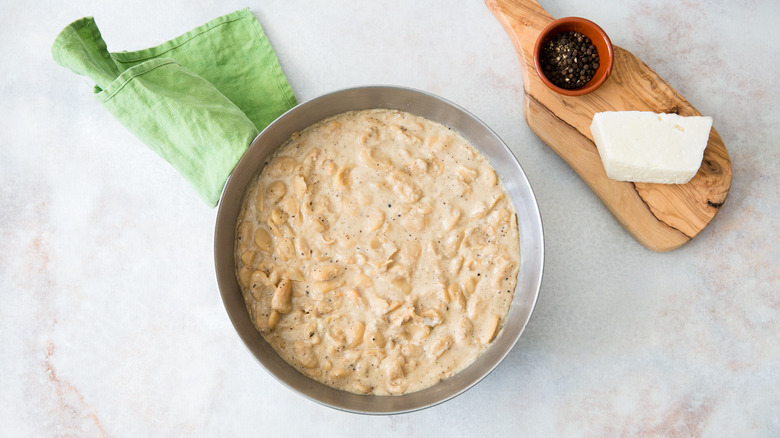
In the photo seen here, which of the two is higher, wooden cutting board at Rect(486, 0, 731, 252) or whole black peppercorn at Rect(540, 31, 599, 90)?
whole black peppercorn at Rect(540, 31, 599, 90)

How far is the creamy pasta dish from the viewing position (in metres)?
2.12

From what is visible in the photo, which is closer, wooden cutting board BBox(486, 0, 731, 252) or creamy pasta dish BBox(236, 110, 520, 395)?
creamy pasta dish BBox(236, 110, 520, 395)

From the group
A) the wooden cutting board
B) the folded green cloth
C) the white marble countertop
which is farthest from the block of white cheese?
the folded green cloth

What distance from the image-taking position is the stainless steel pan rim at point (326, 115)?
6.81 ft

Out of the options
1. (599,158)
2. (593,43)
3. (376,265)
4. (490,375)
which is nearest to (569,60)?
(593,43)

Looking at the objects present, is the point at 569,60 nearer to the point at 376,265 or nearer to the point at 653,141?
the point at 653,141

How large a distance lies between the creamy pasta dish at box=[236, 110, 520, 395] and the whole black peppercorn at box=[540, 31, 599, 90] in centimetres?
53

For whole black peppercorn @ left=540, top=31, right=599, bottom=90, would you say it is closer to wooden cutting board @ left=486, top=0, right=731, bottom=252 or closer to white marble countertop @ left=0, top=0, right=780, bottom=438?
wooden cutting board @ left=486, top=0, right=731, bottom=252

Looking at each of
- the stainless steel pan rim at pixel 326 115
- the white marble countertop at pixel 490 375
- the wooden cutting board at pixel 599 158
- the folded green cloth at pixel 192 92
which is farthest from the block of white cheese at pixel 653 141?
the folded green cloth at pixel 192 92

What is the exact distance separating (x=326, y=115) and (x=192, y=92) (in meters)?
0.56

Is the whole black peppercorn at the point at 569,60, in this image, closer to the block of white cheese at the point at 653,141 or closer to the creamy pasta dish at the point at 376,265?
the block of white cheese at the point at 653,141

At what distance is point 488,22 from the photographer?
253 cm

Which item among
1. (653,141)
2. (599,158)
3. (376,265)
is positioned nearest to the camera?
(376,265)

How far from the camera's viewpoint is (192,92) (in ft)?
7.37
